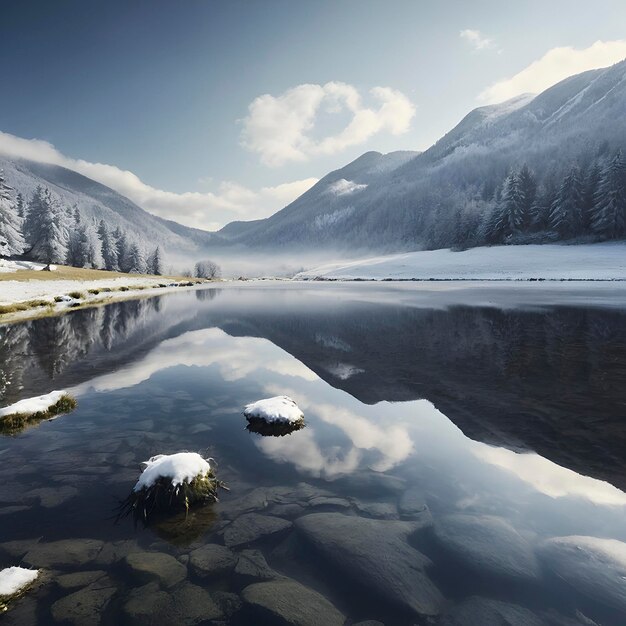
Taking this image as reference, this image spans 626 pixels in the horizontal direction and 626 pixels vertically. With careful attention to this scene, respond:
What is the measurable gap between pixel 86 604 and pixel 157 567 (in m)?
0.73

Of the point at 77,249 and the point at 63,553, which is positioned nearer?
the point at 63,553

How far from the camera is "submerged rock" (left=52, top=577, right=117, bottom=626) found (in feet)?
11.8

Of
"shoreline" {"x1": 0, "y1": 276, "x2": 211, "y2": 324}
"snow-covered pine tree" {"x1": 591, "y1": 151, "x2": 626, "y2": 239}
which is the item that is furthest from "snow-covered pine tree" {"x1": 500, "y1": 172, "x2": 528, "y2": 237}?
"shoreline" {"x1": 0, "y1": 276, "x2": 211, "y2": 324}

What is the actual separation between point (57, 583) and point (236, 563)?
6.19 ft

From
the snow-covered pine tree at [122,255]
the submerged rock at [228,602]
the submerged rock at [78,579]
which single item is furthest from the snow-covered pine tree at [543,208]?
the snow-covered pine tree at [122,255]

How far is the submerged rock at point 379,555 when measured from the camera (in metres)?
4.01

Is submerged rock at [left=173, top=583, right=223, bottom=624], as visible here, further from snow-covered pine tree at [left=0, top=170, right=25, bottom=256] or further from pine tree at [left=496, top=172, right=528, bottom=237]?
pine tree at [left=496, top=172, right=528, bottom=237]

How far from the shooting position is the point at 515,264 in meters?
69.1

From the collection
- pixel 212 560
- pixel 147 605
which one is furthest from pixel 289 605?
pixel 147 605

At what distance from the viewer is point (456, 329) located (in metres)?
20.6

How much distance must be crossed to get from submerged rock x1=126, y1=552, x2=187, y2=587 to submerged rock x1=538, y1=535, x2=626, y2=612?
4279 millimetres

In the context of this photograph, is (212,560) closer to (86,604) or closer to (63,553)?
(86,604)

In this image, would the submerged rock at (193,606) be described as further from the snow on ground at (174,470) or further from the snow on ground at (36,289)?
the snow on ground at (36,289)

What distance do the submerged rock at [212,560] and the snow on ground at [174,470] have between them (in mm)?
1209
